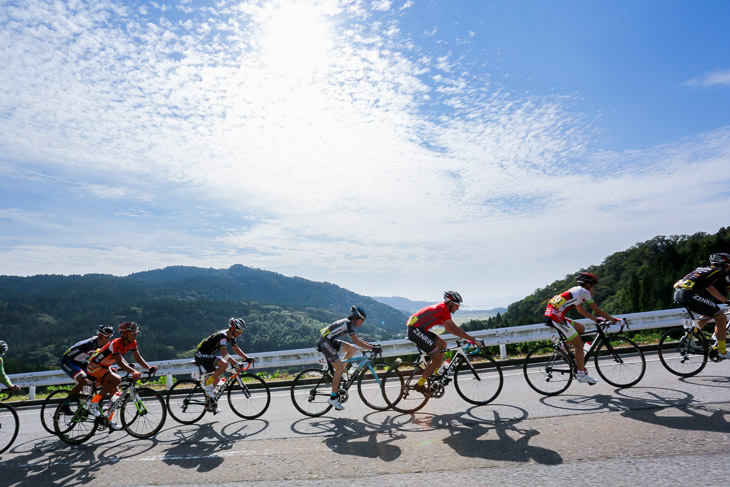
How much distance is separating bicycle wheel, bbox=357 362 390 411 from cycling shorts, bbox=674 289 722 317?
5.55 m

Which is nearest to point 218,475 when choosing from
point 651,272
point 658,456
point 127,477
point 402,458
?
point 127,477

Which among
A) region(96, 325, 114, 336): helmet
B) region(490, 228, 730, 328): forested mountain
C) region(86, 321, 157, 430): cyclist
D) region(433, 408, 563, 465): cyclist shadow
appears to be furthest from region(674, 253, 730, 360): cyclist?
region(490, 228, 730, 328): forested mountain

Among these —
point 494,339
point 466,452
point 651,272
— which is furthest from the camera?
point 651,272

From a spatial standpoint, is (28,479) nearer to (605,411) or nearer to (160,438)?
(160,438)

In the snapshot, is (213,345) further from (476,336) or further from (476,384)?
(476,336)

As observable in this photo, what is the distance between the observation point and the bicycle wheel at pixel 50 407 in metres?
7.55

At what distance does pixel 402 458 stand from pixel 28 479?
4.79 meters

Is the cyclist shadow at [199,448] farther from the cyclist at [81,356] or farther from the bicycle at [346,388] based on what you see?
the cyclist at [81,356]

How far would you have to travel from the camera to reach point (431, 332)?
753 centimetres

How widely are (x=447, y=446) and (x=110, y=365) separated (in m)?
5.64

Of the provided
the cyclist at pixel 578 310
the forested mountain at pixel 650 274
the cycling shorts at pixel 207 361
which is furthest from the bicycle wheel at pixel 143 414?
the forested mountain at pixel 650 274

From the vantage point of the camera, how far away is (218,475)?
5.16 m

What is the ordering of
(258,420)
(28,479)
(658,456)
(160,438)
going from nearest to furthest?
(658,456), (28,479), (160,438), (258,420)

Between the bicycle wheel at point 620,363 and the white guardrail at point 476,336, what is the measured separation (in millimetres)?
3252
